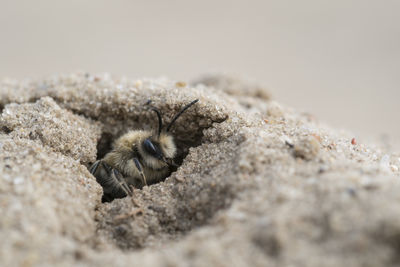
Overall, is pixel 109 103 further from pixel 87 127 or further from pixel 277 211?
pixel 277 211

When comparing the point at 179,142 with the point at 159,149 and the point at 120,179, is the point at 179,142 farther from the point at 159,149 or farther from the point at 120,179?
the point at 120,179

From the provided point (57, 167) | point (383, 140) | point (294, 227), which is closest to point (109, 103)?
point (57, 167)

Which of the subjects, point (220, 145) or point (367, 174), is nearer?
point (367, 174)

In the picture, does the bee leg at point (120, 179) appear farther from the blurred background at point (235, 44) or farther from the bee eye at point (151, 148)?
the blurred background at point (235, 44)

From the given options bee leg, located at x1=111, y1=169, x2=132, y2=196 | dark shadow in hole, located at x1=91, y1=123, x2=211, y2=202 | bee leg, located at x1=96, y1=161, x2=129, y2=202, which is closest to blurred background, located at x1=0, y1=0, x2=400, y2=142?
dark shadow in hole, located at x1=91, y1=123, x2=211, y2=202

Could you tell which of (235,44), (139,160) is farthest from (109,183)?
(235,44)

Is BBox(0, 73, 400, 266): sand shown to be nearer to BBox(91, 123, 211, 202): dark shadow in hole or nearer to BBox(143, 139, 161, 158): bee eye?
BBox(91, 123, 211, 202): dark shadow in hole
